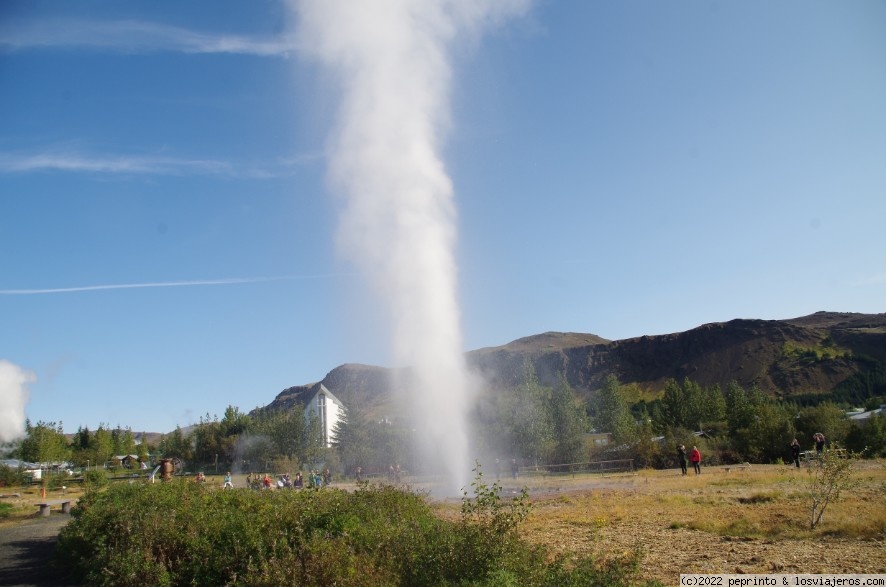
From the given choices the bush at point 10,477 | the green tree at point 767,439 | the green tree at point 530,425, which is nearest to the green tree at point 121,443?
the bush at point 10,477

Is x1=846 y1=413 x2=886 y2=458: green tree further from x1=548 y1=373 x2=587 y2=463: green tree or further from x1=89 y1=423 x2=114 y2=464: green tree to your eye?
x1=89 y1=423 x2=114 y2=464: green tree

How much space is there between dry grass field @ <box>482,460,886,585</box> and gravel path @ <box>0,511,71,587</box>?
40.4ft

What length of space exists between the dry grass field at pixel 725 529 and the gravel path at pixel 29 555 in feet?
40.4

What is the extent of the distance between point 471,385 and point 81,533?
1592 inches

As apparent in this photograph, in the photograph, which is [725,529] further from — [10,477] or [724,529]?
[10,477]

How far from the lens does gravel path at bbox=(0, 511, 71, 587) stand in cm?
1431

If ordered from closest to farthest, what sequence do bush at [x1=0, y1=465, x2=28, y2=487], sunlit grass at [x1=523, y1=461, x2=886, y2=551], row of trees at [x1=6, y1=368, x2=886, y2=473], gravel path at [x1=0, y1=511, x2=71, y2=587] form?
sunlit grass at [x1=523, y1=461, x2=886, y2=551], gravel path at [x1=0, y1=511, x2=71, y2=587], row of trees at [x1=6, y1=368, x2=886, y2=473], bush at [x1=0, y1=465, x2=28, y2=487]

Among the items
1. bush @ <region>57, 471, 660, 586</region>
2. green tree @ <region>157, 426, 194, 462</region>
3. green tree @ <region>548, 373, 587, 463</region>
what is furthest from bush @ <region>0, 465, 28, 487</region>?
bush @ <region>57, 471, 660, 586</region>

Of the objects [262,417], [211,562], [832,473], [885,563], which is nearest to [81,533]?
[211,562]

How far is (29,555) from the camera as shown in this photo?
1828 centimetres

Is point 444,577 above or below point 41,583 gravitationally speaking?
above

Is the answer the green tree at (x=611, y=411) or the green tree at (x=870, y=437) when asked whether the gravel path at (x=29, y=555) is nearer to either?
the green tree at (x=870, y=437)

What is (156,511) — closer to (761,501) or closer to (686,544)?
(686,544)

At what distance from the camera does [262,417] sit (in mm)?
89250
